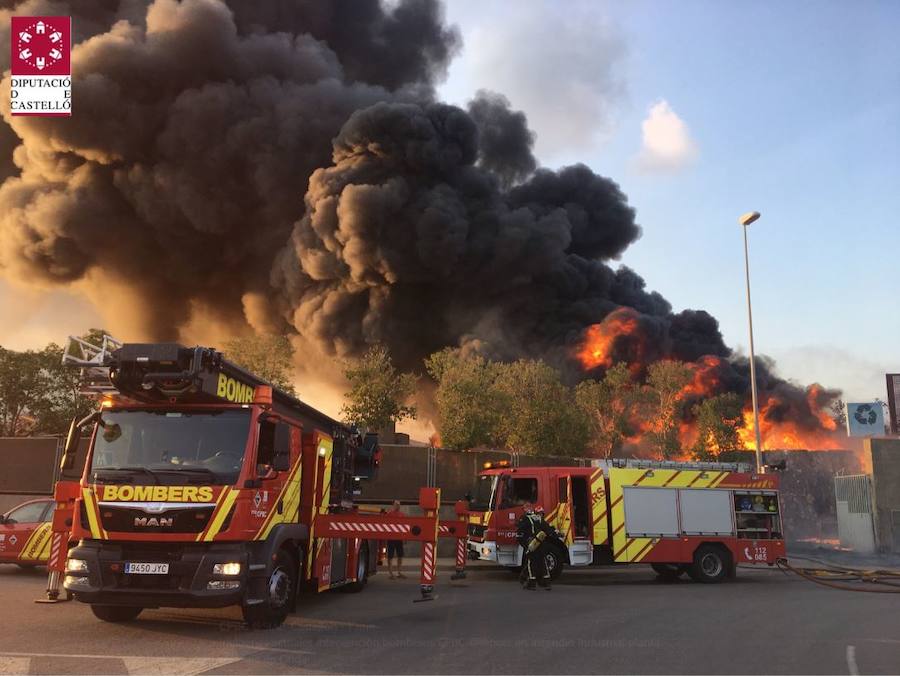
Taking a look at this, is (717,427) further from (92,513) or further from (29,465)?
(92,513)

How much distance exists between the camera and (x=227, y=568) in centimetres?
700

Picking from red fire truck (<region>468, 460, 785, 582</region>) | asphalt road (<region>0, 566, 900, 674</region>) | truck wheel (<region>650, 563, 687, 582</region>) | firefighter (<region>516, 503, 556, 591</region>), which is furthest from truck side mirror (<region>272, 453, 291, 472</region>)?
truck wheel (<region>650, 563, 687, 582</region>)

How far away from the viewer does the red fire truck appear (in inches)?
532

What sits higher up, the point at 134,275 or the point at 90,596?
the point at 134,275

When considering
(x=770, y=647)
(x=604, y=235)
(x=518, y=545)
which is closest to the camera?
(x=770, y=647)

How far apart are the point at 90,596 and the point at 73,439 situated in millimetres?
1818

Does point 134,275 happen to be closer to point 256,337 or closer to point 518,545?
point 256,337

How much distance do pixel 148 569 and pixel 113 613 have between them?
1465 mm

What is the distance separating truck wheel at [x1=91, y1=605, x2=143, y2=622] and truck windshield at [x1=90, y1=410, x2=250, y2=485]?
162 cm

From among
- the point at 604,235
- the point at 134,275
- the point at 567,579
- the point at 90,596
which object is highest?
the point at 604,235

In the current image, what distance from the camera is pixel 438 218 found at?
45.9 metres

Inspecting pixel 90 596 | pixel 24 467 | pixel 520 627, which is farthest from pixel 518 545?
pixel 24 467

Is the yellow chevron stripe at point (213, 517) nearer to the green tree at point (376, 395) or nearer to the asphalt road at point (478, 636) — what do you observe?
the asphalt road at point (478, 636)

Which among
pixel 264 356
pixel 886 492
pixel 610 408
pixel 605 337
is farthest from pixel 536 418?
pixel 605 337
